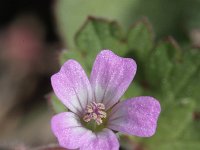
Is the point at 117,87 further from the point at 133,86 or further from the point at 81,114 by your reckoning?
the point at 133,86

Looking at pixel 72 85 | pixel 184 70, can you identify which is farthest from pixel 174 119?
pixel 72 85

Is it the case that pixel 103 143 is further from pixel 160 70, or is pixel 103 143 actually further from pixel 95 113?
pixel 160 70

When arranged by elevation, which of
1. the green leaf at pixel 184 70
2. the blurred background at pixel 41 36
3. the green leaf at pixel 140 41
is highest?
the green leaf at pixel 140 41

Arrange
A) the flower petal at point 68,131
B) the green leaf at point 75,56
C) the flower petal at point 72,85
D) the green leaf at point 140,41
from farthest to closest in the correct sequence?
the green leaf at point 140,41 < the green leaf at point 75,56 < the flower petal at point 72,85 < the flower petal at point 68,131

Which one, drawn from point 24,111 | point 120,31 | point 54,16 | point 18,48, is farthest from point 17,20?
point 120,31

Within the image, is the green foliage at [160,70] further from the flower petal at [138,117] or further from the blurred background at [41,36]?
the blurred background at [41,36]

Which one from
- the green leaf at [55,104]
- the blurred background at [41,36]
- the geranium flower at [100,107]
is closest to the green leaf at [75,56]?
the green leaf at [55,104]
